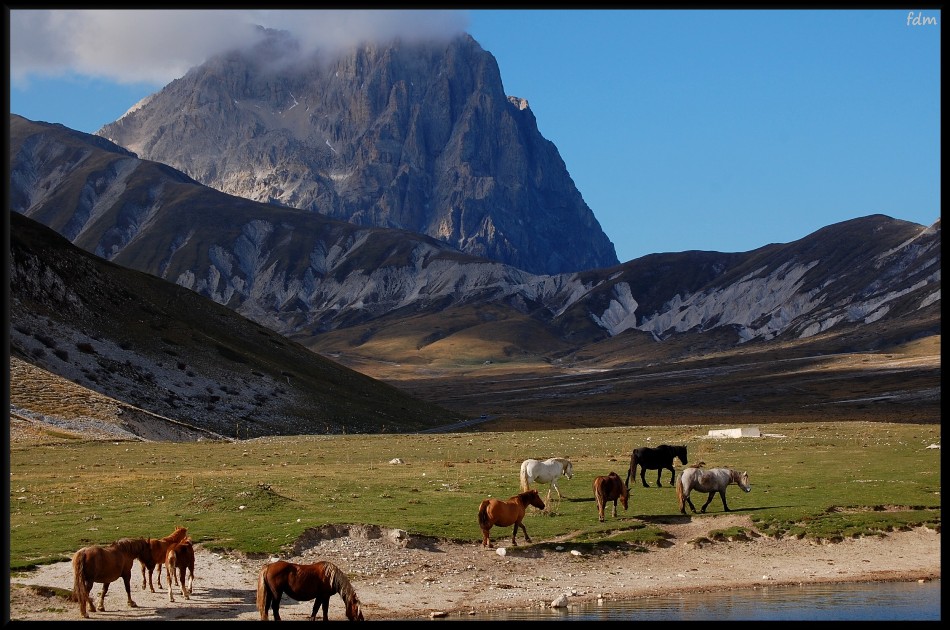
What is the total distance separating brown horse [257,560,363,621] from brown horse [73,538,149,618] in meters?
4.11

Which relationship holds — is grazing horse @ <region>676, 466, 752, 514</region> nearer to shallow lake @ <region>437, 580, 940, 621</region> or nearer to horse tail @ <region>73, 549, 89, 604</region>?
shallow lake @ <region>437, 580, 940, 621</region>

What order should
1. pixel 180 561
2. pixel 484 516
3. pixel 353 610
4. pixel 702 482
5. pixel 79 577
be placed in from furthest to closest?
pixel 702 482
pixel 484 516
pixel 180 561
pixel 79 577
pixel 353 610

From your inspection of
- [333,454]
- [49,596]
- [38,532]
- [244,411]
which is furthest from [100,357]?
[49,596]

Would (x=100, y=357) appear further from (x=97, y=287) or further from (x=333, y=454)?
(x=333, y=454)

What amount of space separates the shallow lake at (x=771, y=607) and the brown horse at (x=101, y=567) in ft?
25.3

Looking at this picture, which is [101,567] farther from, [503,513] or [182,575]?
[503,513]

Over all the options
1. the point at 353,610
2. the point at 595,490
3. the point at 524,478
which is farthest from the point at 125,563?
the point at 524,478

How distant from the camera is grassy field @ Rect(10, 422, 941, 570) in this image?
32719 mm

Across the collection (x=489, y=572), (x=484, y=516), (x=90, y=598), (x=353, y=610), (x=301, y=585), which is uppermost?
(x=484, y=516)

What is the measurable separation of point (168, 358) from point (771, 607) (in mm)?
104038

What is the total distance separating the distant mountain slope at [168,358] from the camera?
108062 mm

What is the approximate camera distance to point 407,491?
139 feet

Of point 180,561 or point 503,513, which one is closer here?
point 180,561

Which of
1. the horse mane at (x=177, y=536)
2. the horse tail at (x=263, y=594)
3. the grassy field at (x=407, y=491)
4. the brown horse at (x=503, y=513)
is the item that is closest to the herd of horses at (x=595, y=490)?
the brown horse at (x=503, y=513)
